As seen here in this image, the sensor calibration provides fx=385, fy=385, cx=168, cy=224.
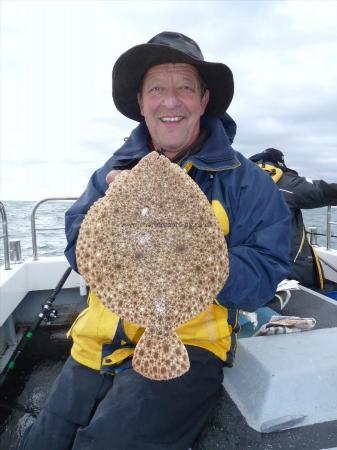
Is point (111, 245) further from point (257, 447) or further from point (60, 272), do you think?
point (60, 272)

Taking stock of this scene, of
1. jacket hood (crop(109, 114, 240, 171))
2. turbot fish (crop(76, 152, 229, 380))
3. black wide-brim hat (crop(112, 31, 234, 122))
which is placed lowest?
turbot fish (crop(76, 152, 229, 380))

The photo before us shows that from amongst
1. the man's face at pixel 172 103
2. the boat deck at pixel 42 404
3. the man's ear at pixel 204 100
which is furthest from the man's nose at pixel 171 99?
the boat deck at pixel 42 404

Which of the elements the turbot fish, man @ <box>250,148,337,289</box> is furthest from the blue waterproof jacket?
man @ <box>250,148,337,289</box>

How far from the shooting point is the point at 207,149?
2.73 m

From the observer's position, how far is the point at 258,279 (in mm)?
2318

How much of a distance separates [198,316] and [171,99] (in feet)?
5.03

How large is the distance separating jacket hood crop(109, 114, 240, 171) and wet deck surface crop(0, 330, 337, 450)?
159cm

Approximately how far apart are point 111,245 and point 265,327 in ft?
5.73

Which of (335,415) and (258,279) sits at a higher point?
(258,279)

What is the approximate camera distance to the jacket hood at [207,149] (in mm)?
2656

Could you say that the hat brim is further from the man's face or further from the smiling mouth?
the smiling mouth

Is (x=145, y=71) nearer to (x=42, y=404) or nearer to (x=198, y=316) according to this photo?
(x=198, y=316)

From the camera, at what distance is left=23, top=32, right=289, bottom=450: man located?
2184 millimetres

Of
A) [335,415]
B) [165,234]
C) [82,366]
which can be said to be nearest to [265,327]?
[335,415]
